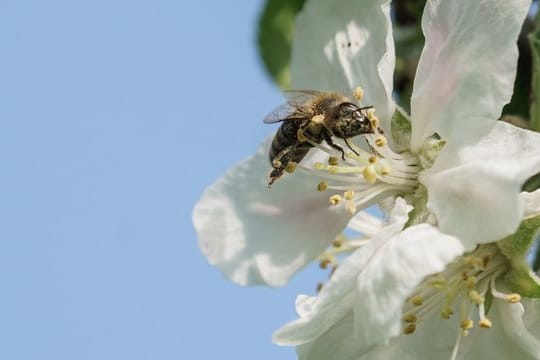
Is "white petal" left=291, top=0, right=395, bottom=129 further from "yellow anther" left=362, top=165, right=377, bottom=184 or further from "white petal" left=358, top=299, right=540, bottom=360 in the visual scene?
"white petal" left=358, top=299, right=540, bottom=360

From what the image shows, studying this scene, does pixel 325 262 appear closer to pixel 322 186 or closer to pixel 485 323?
pixel 322 186

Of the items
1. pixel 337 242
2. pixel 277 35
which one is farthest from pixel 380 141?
pixel 277 35

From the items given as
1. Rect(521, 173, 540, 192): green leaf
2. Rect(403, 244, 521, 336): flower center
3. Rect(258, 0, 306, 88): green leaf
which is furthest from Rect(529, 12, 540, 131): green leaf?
Rect(258, 0, 306, 88): green leaf

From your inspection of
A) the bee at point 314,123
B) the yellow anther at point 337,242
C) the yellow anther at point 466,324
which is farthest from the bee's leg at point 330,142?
the yellow anther at point 466,324

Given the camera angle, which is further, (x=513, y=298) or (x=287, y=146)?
(x=287, y=146)

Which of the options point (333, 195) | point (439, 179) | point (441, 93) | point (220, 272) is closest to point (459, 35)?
point (441, 93)

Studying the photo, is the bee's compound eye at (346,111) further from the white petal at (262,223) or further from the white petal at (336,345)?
the white petal at (336,345)
